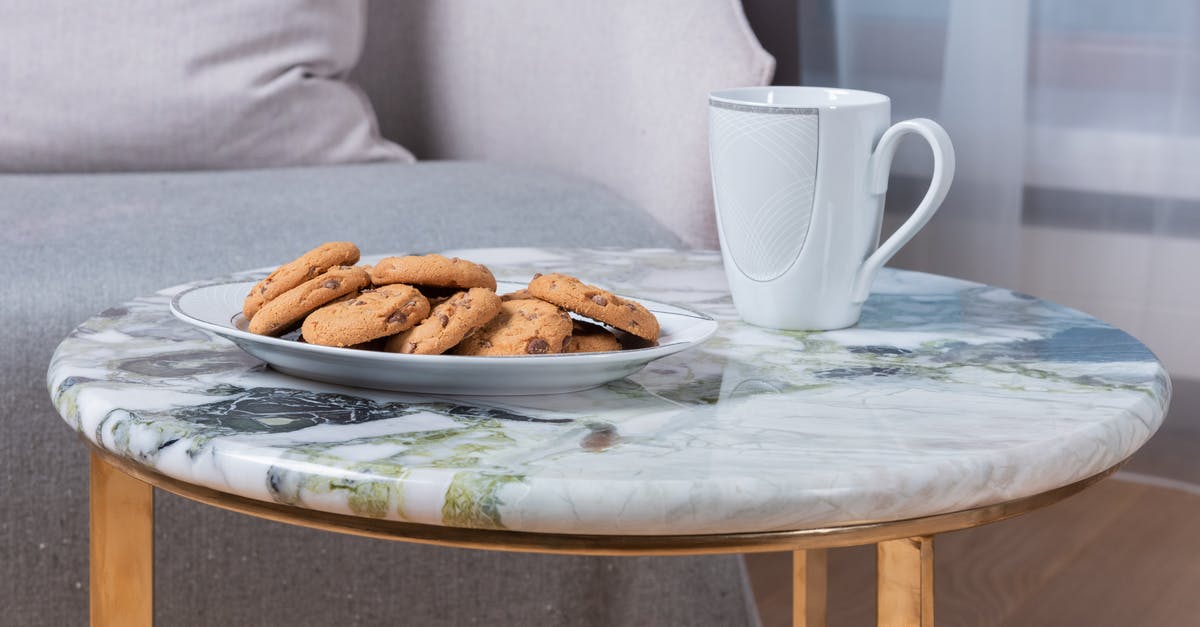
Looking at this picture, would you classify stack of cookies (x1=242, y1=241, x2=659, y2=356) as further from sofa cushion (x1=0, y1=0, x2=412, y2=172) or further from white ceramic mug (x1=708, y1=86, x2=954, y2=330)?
sofa cushion (x1=0, y1=0, x2=412, y2=172)

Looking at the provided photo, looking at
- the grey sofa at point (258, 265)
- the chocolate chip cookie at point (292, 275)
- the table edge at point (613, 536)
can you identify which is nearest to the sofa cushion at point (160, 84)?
the grey sofa at point (258, 265)

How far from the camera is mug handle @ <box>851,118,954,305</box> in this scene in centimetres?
60

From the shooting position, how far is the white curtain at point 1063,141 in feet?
5.16

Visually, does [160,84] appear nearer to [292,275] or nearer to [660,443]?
[292,275]

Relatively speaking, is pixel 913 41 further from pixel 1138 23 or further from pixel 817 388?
pixel 817 388

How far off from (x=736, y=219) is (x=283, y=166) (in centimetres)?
87

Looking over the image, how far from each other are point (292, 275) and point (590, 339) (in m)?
0.14

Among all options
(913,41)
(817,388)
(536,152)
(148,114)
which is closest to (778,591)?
(536,152)

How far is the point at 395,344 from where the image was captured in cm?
50

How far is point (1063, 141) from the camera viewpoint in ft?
5.38

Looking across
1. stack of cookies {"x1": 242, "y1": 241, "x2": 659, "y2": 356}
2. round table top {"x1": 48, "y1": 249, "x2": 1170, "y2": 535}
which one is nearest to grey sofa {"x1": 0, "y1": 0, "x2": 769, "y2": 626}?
round table top {"x1": 48, "y1": 249, "x2": 1170, "y2": 535}

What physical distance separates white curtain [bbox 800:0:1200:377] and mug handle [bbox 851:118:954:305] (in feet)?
3.53

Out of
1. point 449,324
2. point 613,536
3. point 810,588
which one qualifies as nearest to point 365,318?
point 449,324

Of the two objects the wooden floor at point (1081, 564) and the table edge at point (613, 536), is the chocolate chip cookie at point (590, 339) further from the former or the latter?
the wooden floor at point (1081, 564)
